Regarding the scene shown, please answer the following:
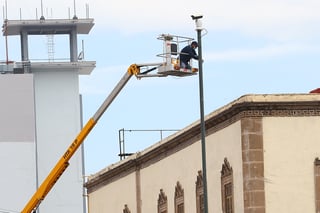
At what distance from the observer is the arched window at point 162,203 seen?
6919cm

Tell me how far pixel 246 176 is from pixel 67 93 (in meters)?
73.4

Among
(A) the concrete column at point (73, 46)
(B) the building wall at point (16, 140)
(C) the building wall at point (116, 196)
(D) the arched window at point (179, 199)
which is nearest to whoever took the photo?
(D) the arched window at point (179, 199)

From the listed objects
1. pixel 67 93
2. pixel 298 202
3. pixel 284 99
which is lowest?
pixel 298 202

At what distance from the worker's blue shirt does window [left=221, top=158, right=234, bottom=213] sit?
882cm

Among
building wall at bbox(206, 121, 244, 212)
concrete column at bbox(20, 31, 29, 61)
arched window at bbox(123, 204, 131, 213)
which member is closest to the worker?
building wall at bbox(206, 121, 244, 212)

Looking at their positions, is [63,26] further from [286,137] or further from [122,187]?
[286,137]

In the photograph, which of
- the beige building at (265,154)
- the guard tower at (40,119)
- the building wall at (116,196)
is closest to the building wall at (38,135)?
the guard tower at (40,119)

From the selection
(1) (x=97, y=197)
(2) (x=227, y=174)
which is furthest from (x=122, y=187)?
(2) (x=227, y=174)

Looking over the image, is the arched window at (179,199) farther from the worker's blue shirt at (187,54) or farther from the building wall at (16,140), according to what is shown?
the building wall at (16,140)

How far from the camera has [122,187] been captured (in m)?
78.9

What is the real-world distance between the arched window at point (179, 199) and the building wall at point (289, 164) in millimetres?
9826

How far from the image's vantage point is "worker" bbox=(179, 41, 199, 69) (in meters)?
50.3

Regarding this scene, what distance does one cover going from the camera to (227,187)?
59.2 meters

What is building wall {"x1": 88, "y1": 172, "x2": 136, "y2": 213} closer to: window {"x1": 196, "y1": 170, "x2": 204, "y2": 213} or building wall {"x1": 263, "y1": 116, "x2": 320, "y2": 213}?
window {"x1": 196, "y1": 170, "x2": 204, "y2": 213}
